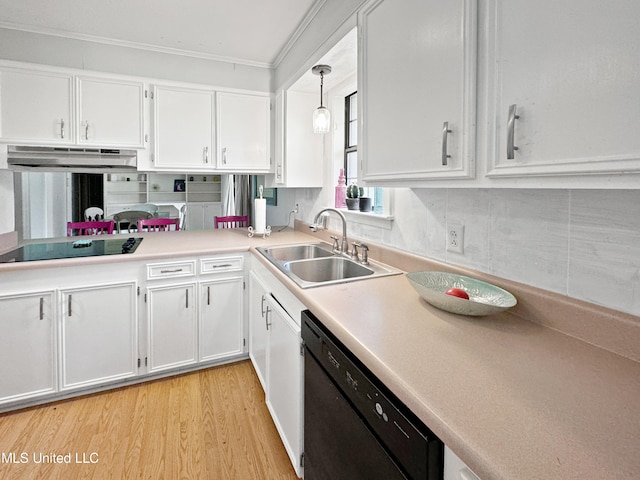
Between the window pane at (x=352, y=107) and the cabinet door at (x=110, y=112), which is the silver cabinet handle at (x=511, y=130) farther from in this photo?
the cabinet door at (x=110, y=112)

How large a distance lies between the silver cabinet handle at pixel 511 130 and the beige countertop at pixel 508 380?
49cm

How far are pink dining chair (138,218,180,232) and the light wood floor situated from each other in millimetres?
1391

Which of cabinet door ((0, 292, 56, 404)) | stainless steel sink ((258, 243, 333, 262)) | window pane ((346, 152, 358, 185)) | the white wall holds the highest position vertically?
the white wall

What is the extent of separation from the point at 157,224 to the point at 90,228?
1.67 feet

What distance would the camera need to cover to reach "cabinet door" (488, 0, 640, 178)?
628mm

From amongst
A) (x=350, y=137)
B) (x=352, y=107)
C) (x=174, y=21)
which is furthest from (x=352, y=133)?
(x=174, y=21)

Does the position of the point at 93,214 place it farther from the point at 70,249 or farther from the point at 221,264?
the point at 221,264

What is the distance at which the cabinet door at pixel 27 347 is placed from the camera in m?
1.92

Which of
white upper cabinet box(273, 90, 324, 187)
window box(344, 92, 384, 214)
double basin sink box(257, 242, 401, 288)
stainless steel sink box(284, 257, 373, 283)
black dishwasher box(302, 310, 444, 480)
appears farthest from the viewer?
white upper cabinet box(273, 90, 324, 187)

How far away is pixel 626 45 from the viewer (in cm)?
62

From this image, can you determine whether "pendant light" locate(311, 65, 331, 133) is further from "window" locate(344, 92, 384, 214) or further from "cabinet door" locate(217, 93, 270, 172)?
"cabinet door" locate(217, 93, 270, 172)

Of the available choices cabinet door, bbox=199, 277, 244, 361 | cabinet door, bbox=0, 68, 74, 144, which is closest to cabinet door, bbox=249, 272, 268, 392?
cabinet door, bbox=199, 277, 244, 361

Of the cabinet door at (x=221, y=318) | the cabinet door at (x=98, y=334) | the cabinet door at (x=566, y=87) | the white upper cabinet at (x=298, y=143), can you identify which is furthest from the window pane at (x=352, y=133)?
the cabinet door at (x=98, y=334)

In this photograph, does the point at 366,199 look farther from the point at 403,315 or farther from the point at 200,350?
the point at 200,350
